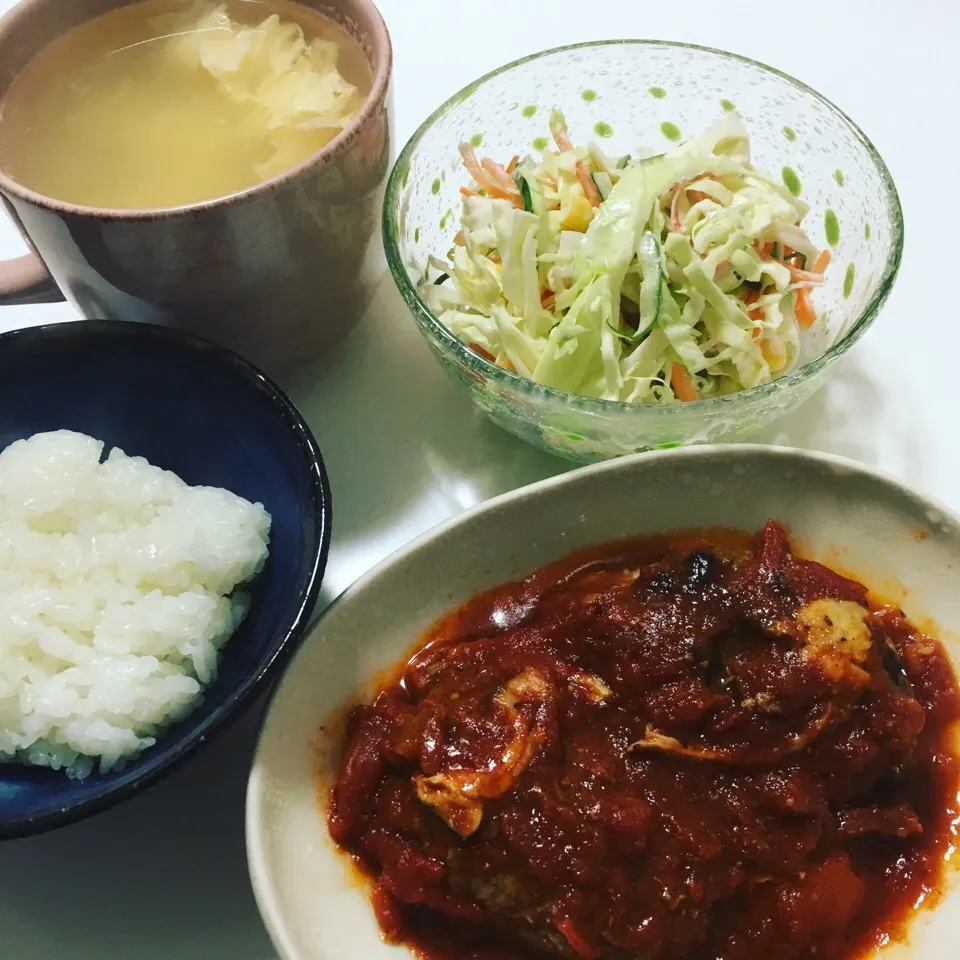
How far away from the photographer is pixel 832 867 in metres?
1.31

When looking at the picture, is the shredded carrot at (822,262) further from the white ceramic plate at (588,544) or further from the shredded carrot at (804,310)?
the white ceramic plate at (588,544)

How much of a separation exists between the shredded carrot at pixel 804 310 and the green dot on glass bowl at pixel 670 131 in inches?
18.5

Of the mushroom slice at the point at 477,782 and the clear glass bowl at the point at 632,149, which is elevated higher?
the clear glass bowl at the point at 632,149

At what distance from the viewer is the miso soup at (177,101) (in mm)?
1597

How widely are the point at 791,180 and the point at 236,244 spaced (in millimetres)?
1141

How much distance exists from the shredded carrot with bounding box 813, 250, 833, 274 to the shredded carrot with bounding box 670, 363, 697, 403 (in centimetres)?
39

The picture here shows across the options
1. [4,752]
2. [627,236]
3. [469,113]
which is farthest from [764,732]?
[469,113]

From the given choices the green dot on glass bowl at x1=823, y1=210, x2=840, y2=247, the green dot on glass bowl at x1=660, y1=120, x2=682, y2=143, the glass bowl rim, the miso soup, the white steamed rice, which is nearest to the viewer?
the white steamed rice

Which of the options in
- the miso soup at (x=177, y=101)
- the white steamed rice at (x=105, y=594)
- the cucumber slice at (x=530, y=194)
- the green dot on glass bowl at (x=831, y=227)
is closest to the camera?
the white steamed rice at (x=105, y=594)

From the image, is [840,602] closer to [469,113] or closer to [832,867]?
[832,867]

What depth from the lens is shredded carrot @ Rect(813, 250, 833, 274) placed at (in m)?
1.83

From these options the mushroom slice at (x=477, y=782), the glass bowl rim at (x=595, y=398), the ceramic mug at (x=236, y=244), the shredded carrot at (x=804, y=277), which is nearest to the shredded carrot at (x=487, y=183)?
the glass bowl rim at (x=595, y=398)

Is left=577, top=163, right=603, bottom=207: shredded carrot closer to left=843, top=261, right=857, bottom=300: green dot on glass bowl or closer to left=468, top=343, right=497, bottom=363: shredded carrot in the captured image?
left=468, top=343, right=497, bottom=363: shredded carrot

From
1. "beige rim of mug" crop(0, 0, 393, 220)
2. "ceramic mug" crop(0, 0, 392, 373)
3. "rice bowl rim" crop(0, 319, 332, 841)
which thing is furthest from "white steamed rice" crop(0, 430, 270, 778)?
"beige rim of mug" crop(0, 0, 393, 220)
